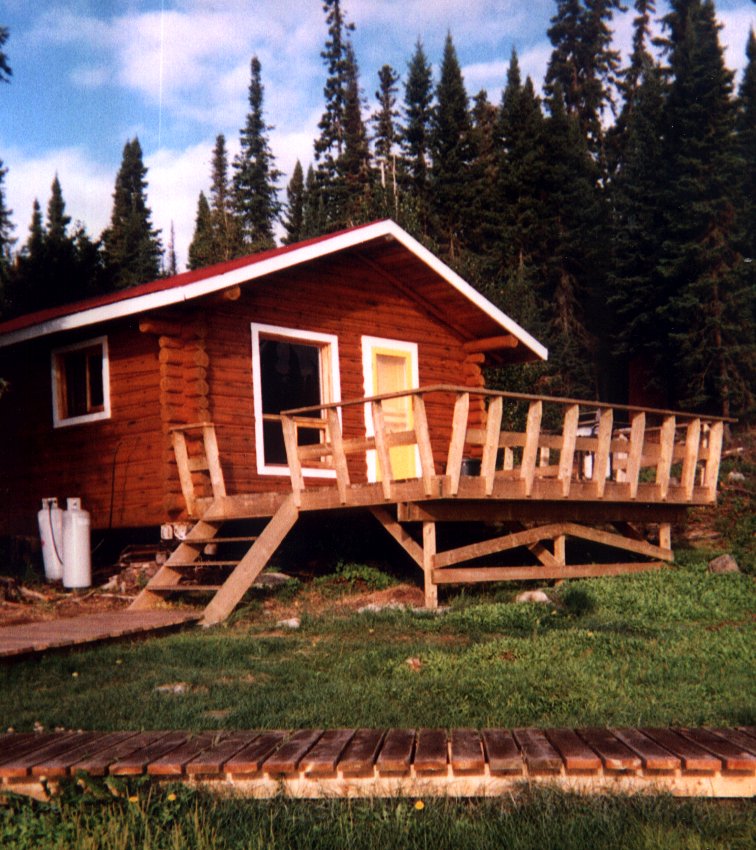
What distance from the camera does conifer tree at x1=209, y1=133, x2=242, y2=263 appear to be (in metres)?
37.9

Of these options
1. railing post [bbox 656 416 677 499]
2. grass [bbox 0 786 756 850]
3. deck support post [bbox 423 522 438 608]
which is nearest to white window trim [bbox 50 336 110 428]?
deck support post [bbox 423 522 438 608]

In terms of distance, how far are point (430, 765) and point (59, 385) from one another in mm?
11250

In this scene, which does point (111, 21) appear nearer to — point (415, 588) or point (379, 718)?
point (415, 588)

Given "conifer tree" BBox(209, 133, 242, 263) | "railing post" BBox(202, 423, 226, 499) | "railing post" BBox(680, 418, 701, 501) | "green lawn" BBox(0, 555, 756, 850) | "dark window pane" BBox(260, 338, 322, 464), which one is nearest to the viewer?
"green lawn" BBox(0, 555, 756, 850)

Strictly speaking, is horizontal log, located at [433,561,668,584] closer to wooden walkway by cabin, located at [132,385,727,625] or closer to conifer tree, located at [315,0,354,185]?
wooden walkway by cabin, located at [132,385,727,625]

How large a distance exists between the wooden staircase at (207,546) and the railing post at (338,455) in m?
0.60

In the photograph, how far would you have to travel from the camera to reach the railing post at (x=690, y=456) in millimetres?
13320

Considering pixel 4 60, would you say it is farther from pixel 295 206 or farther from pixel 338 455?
pixel 295 206

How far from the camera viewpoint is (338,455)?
10.7 m

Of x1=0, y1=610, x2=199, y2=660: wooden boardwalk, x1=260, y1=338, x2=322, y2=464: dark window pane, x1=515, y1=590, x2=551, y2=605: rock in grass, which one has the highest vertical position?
x1=260, y1=338, x2=322, y2=464: dark window pane

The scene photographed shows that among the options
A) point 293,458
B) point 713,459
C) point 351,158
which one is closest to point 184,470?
point 293,458

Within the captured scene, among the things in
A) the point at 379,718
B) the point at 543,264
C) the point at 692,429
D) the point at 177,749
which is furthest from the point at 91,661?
the point at 543,264

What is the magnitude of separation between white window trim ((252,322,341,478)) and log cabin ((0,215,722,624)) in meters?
0.03

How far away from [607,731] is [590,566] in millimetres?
7934
